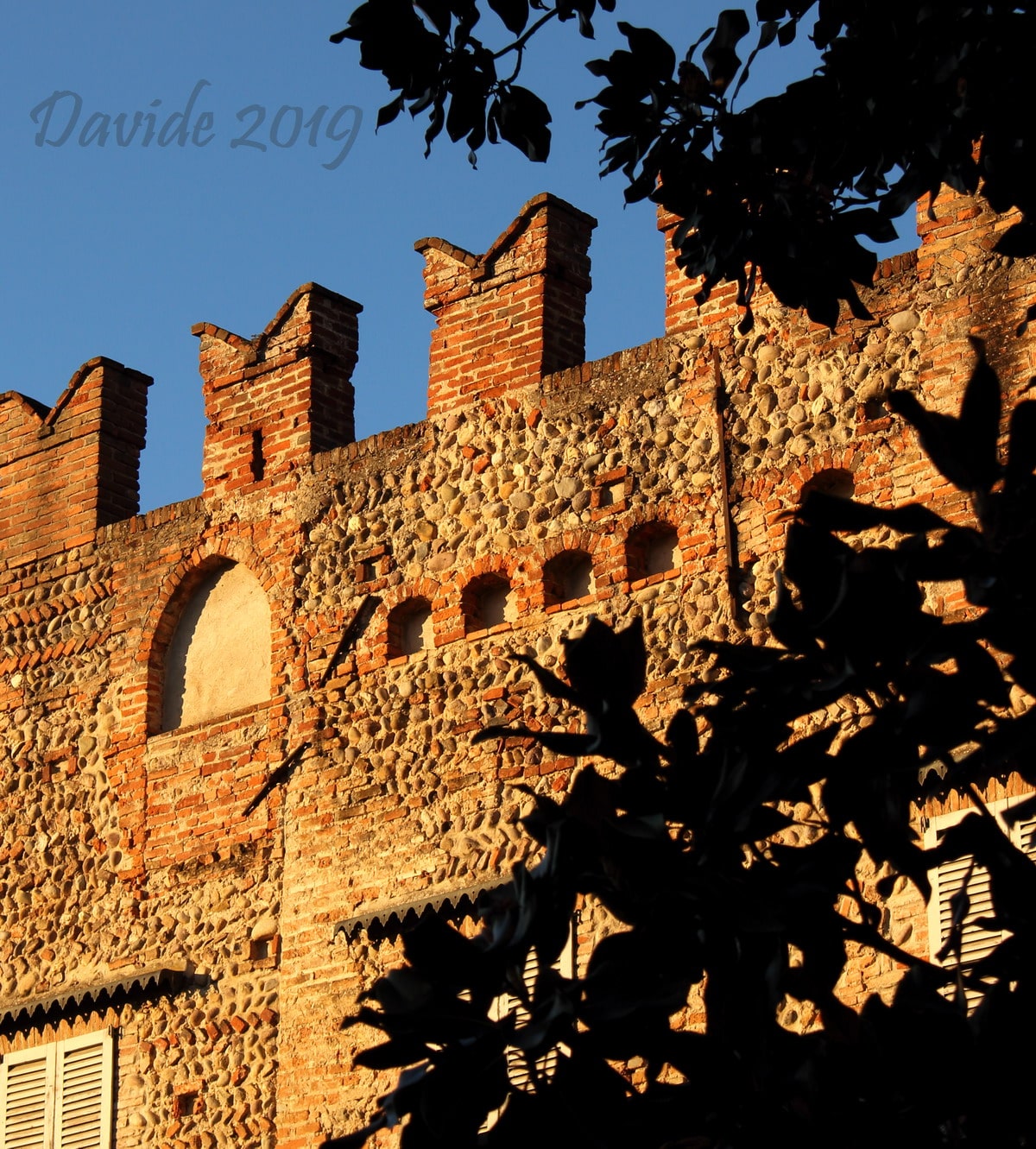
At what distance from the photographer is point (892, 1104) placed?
353 cm

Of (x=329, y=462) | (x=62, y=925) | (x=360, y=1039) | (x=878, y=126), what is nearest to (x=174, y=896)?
(x=62, y=925)

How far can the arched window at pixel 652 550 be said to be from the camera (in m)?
10.1

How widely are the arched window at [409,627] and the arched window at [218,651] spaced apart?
0.86 metres

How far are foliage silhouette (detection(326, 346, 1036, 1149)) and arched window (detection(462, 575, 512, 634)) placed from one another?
266 inches

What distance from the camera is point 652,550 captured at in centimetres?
1026

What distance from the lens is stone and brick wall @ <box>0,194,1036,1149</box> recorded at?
977cm

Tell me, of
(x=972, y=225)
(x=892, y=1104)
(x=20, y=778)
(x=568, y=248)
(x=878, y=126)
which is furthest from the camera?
(x=20, y=778)

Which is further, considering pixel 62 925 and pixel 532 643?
pixel 62 925

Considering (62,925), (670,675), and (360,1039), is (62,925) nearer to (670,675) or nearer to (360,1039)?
(360,1039)

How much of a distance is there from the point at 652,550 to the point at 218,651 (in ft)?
9.26

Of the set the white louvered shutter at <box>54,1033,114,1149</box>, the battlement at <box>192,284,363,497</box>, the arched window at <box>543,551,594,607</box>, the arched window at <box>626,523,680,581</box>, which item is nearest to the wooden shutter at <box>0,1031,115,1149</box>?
the white louvered shutter at <box>54,1033,114,1149</box>

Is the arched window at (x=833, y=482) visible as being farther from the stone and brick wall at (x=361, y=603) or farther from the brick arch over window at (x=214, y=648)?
the brick arch over window at (x=214, y=648)

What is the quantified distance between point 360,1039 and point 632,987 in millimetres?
6693

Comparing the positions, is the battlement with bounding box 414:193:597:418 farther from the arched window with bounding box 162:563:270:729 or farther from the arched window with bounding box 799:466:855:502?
the arched window with bounding box 799:466:855:502
